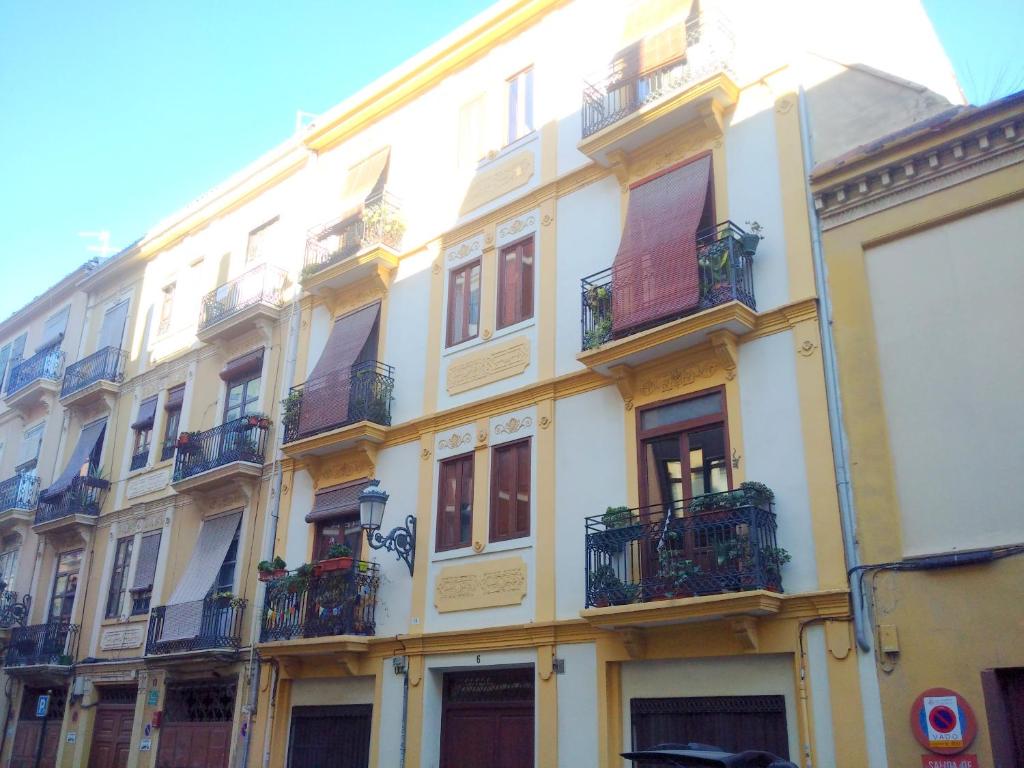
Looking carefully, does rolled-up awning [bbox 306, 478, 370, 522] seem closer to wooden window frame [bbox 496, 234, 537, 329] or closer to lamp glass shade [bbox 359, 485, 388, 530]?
lamp glass shade [bbox 359, 485, 388, 530]

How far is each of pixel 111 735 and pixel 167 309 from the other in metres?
9.95

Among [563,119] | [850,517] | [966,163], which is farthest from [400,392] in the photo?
[966,163]

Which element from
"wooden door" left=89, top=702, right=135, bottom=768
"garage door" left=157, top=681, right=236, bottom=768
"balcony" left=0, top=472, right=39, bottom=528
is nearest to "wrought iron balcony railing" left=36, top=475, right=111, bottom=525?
"balcony" left=0, top=472, right=39, bottom=528

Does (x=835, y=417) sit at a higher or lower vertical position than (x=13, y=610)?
higher

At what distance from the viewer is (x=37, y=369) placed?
91.2 feet

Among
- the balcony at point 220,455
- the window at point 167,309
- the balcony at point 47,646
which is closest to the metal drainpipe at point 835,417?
the balcony at point 220,455

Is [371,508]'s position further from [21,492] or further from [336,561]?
[21,492]

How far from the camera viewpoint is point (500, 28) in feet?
56.9

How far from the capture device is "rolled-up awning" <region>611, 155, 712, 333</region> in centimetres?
1260

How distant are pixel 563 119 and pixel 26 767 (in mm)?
18698

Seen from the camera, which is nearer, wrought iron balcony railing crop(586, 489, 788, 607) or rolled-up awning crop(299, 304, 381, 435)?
wrought iron balcony railing crop(586, 489, 788, 607)

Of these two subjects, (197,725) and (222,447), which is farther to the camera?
(222,447)

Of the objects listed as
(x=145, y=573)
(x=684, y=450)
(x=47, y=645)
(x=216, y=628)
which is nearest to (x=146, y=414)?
(x=145, y=573)

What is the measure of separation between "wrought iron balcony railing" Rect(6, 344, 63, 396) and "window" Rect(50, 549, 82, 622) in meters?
5.78
